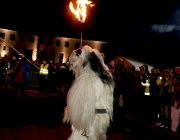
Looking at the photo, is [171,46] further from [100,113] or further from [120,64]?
[100,113]

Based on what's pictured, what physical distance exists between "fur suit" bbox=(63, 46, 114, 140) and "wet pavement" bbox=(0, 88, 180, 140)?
2233mm

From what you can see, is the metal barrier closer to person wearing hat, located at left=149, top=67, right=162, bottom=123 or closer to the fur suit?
person wearing hat, located at left=149, top=67, right=162, bottom=123

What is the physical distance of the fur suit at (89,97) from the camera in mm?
3354

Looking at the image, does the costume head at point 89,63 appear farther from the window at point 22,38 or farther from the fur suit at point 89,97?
the window at point 22,38

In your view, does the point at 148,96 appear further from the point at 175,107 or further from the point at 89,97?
the point at 89,97

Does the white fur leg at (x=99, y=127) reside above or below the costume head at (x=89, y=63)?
below

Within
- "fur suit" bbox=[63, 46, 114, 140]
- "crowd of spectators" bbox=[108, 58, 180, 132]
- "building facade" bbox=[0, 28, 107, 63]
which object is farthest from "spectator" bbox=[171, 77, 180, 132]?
"building facade" bbox=[0, 28, 107, 63]

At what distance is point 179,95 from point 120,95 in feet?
9.85

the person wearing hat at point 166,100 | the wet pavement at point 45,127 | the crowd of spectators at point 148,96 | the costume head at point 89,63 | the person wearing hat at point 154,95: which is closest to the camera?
the costume head at point 89,63

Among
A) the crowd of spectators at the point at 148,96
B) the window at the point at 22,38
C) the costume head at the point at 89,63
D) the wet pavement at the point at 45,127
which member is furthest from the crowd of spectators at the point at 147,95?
the window at the point at 22,38

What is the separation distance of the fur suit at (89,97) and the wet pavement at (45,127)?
2.23m

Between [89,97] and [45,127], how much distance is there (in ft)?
16.1

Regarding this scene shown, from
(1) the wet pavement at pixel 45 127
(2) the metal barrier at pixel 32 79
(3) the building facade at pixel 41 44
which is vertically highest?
(3) the building facade at pixel 41 44

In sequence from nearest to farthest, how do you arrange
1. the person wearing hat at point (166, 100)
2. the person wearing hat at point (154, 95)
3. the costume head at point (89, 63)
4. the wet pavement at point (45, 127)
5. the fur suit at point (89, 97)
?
1. the fur suit at point (89, 97)
2. the costume head at point (89, 63)
3. the wet pavement at point (45, 127)
4. the person wearing hat at point (166, 100)
5. the person wearing hat at point (154, 95)
